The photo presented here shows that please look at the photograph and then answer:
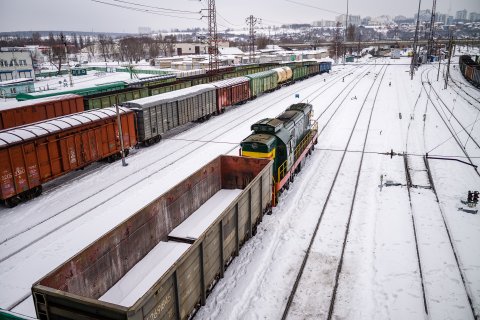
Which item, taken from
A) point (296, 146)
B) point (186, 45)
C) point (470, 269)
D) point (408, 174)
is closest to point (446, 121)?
point (408, 174)

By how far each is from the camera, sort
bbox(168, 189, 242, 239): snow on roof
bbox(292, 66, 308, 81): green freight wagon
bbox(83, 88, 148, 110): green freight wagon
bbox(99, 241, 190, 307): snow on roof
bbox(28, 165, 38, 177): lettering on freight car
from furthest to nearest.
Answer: bbox(292, 66, 308, 81): green freight wagon, bbox(83, 88, 148, 110): green freight wagon, bbox(28, 165, 38, 177): lettering on freight car, bbox(168, 189, 242, 239): snow on roof, bbox(99, 241, 190, 307): snow on roof

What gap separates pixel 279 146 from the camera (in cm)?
1577

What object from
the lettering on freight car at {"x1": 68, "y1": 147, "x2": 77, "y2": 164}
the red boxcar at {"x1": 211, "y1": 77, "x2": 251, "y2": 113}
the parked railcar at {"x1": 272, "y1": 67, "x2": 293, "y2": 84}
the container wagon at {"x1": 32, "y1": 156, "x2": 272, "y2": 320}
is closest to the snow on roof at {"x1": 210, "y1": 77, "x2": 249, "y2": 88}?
the red boxcar at {"x1": 211, "y1": 77, "x2": 251, "y2": 113}

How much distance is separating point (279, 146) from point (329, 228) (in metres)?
4.47

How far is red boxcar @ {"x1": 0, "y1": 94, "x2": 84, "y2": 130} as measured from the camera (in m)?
24.1

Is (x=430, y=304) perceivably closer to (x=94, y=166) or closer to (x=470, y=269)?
(x=470, y=269)

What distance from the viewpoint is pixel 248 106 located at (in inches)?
1585

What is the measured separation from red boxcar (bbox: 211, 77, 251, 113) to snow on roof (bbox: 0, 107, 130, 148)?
1534cm

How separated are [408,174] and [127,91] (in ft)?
82.2

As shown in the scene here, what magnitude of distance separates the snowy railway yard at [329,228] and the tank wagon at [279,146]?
105 cm

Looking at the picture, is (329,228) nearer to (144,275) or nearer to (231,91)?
(144,275)

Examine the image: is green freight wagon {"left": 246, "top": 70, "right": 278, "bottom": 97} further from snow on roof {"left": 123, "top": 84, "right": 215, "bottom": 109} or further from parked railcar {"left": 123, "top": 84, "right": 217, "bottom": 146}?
parked railcar {"left": 123, "top": 84, "right": 217, "bottom": 146}

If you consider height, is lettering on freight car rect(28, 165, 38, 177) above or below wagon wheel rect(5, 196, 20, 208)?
above

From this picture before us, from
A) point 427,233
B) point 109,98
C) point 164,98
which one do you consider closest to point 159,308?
point 427,233
